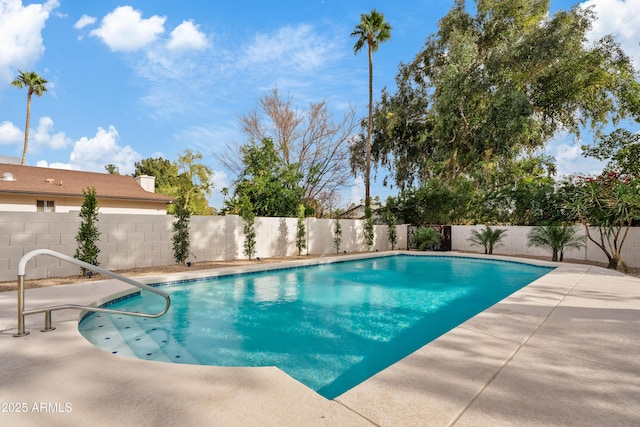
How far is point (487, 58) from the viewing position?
53.9ft

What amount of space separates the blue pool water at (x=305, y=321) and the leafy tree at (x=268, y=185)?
5305 millimetres

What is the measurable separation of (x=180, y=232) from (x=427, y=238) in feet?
37.2

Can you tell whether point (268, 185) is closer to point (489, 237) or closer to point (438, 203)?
point (438, 203)

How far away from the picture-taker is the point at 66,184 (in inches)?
→ 656

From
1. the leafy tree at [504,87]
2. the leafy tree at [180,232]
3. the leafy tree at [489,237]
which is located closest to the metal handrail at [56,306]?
the leafy tree at [180,232]

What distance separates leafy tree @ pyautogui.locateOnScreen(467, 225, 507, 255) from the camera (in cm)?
1375

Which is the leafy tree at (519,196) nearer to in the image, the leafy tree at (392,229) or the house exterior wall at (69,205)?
the leafy tree at (392,229)

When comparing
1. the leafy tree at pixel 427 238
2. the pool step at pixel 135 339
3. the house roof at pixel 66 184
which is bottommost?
the pool step at pixel 135 339

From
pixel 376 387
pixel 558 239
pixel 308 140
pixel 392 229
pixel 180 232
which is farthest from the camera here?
pixel 308 140

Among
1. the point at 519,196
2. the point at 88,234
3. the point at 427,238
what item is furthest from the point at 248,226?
the point at 519,196

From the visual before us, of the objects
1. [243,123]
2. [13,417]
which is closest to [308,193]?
[243,123]

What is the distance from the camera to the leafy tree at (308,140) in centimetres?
1877

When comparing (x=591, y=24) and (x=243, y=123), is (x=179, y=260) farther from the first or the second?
(x=591, y=24)

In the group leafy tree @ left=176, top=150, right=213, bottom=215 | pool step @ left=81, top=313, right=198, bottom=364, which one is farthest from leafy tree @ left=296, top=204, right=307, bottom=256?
leafy tree @ left=176, top=150, right=213, bottom=215
